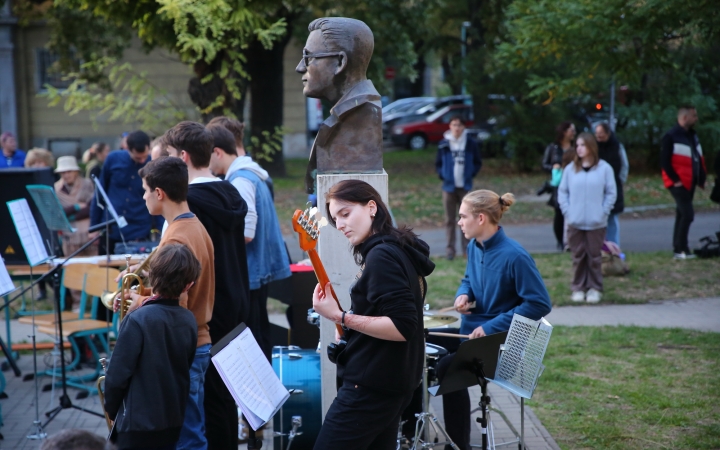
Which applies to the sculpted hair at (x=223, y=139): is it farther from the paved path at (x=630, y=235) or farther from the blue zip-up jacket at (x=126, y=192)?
the paved path at (x=630, y=235)

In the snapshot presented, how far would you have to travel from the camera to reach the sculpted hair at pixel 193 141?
4.53 m

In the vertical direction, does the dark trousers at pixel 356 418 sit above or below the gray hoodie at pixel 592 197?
below

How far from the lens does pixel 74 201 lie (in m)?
9.43

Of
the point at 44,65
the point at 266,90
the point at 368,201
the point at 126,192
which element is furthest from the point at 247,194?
the point at 44,65

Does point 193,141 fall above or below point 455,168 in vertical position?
above

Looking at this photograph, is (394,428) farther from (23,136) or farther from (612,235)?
(23,136)

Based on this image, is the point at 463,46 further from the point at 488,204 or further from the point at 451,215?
the point at 488,204

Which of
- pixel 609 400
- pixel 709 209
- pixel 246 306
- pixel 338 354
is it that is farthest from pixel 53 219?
pixel 709 209

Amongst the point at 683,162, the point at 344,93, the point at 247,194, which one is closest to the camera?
the point at 344,93

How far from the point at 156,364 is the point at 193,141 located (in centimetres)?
145

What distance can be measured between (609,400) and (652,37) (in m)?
4.37

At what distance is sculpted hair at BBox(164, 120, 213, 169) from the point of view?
4.53 meters

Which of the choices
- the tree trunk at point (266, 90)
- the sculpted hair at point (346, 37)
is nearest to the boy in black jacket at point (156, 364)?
the sculpted hair at point (346, 37)

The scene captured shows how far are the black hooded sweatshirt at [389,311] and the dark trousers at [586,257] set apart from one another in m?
5.78
